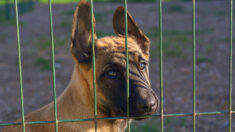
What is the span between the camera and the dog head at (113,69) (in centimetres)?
271

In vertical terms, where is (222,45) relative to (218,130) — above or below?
above

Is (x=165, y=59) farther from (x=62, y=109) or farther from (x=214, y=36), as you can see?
(x=62, y=109)

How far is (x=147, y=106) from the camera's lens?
265 centimetres

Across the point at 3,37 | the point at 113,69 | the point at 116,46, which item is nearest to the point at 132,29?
the point at 116,46

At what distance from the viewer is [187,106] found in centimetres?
602

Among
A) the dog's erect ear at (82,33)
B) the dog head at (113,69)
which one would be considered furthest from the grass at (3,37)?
the dog's erect ear at (82,33)

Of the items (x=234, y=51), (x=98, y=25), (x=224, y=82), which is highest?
(x=98, y=25)

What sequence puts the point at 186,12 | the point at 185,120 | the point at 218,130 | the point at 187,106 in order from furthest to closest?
the point at 186,12
the point at 187,106
the point at 185,120
the point at 218,130

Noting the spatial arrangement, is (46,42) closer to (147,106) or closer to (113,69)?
(113,69)

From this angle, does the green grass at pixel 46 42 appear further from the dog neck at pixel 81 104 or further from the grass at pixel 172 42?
the dog neck at pixel 81 104

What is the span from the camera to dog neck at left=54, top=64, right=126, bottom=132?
9.78 feet

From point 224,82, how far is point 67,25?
770 centimetres

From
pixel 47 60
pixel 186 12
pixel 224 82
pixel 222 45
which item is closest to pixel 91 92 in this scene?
pixel 224 82

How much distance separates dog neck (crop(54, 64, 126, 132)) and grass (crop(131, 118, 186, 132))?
1.83m
